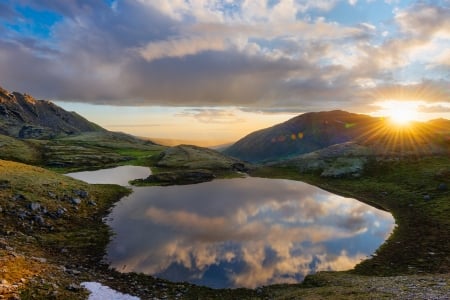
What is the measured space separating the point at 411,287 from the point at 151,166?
5412 inches

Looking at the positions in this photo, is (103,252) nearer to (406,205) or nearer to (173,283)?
(173,283)

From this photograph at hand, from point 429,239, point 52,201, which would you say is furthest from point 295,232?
point 52,201

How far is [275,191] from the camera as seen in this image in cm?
9794

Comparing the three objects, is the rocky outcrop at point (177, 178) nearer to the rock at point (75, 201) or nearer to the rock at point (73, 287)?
the rock at point (75, 201)

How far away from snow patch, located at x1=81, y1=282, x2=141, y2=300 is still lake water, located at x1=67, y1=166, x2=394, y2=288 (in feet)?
21.4

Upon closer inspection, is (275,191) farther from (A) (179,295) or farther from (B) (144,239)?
(A) (179,295)

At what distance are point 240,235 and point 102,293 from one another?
26.9 metres

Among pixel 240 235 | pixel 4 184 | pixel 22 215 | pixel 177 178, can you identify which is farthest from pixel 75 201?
pixel 177 178

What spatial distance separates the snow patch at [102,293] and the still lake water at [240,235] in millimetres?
6534

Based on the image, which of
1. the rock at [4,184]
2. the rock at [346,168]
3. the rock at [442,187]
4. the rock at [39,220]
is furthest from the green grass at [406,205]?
the rock at [4,184]

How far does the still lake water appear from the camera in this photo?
38.9 metres

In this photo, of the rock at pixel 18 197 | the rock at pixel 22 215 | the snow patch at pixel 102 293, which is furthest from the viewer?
the rock at pixel 18 197

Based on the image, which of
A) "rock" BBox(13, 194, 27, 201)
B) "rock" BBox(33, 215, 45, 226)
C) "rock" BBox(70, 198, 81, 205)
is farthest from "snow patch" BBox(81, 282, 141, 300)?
"rock" BBox(70, 198, 81, 205)

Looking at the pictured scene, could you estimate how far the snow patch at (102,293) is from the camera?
1124 inches
